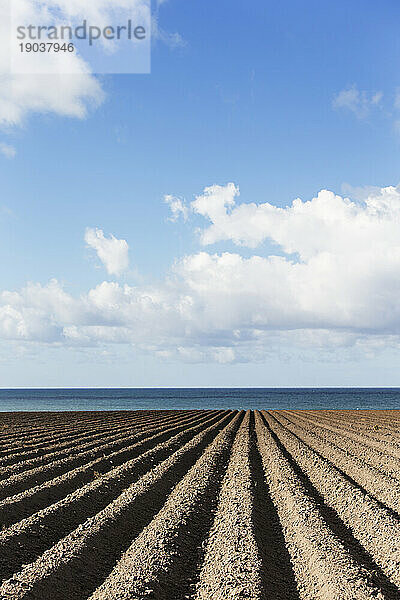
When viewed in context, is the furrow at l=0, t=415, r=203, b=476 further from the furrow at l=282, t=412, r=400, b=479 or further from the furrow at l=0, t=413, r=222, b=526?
the furrow at l=282, t=412, r=400, b=479

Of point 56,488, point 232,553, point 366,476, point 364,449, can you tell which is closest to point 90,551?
point 232,553

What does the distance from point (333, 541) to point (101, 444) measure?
14.5 m

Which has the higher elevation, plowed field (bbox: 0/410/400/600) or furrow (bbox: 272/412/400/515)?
plowed field (bbox: 0/410/400/600)

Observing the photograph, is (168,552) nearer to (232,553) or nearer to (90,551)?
(232,553)

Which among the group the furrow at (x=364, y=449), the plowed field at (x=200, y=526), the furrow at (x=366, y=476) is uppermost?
the plowed field at (x=200, y=526)

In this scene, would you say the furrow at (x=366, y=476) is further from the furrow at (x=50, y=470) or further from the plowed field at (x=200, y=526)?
the furrow at (x=50, y=470)

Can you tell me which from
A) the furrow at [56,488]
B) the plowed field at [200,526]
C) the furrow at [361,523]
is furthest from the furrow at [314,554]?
the furrow at [56,488]

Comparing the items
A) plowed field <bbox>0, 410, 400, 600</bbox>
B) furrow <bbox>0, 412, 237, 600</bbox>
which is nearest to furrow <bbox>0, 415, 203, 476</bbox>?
plowed field <bbox>0, 410, 400, 600</bbox>

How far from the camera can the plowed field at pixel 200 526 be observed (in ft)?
23.1

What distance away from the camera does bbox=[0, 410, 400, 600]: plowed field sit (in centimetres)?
704

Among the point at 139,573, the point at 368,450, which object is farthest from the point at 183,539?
the point at 368,450

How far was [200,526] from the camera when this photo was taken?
966cm

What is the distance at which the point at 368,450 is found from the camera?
19766 millimetres

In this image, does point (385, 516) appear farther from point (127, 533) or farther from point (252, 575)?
point (127, 533)
